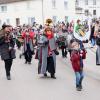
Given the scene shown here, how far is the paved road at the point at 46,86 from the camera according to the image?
38.5 ft

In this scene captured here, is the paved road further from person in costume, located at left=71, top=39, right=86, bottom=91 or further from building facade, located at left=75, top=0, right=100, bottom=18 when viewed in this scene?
building facade, located at left=75, top=0, right=100, bottom=18

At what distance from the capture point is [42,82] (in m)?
14.3

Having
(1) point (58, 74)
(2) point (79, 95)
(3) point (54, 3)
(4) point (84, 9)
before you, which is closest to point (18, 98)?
(2) point (79, 95)

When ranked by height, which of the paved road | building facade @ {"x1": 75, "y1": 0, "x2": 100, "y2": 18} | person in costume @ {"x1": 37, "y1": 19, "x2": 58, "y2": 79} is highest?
person in costume @ {"x1": 37, "y1": 19, "x2": 58, "y2": 79}

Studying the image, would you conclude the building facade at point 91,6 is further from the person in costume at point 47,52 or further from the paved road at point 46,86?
the person in costume at point 47,52

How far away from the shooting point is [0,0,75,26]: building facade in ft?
245

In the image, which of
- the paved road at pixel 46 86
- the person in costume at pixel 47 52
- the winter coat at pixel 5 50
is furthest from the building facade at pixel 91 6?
the winter coat at pixel 5 50

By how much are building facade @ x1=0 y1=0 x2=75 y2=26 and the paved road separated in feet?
187

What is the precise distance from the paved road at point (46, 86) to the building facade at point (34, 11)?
187ft

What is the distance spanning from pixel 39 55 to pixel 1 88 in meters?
2.61

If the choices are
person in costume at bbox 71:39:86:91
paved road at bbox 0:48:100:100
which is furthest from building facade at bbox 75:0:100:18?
person in costume at bbox 71:39:86:91

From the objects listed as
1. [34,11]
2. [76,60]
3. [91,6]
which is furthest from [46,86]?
[91,6]

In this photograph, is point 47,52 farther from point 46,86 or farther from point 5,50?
point 46,86

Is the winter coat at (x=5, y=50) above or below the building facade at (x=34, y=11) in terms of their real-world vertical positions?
above
